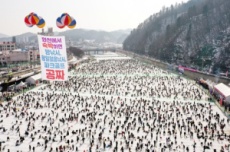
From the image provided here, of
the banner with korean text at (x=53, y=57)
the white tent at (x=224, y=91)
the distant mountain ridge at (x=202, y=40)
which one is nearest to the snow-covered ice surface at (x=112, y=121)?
the white tent at (x=224, y=91)

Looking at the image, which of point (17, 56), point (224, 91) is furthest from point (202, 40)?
point (17, 56)

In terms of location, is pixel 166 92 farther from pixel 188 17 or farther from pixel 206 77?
pixel 188 17

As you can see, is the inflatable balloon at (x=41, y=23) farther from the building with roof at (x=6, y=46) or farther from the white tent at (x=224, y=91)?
the building with roof at (x=6, y=46)

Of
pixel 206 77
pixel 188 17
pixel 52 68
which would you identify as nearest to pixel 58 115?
pixel 52 68

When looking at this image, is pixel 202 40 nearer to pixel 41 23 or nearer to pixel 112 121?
pixel 112 121

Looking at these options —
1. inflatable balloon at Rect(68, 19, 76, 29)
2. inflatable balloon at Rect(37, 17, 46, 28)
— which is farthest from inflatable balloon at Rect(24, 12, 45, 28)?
inflatable balloon at Rect(68, 19, 76, 29)

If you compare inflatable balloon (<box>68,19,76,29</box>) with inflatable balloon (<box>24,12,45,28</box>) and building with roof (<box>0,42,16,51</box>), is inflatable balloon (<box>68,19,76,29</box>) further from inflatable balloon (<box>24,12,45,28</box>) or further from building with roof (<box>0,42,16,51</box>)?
building with roof (<box>0,42,16,51</box>)
